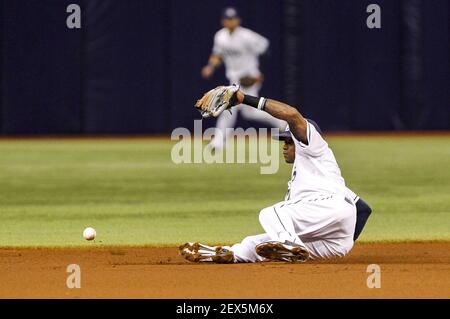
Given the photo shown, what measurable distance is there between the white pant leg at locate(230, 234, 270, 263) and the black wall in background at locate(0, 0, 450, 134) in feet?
44.4

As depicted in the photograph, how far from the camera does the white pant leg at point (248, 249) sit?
7367 millimetres

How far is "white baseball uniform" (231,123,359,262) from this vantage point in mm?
7234

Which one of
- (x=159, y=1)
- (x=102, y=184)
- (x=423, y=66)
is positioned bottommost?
(x=102, y=184)

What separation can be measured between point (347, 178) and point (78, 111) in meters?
8.06

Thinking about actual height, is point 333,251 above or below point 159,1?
below

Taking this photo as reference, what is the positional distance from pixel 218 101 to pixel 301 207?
3.11 feet

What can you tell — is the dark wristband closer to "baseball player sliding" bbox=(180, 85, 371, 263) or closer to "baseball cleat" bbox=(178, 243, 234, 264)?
"baseball player sliding" bbox=(180, 85, 371, 263)

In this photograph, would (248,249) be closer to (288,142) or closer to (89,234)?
(288,142)

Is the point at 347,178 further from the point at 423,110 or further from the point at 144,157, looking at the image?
the point at 423,110

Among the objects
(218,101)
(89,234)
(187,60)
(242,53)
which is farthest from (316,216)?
(187,60)

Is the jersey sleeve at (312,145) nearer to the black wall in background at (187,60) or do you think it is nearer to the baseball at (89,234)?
the baseball at (89,234)
